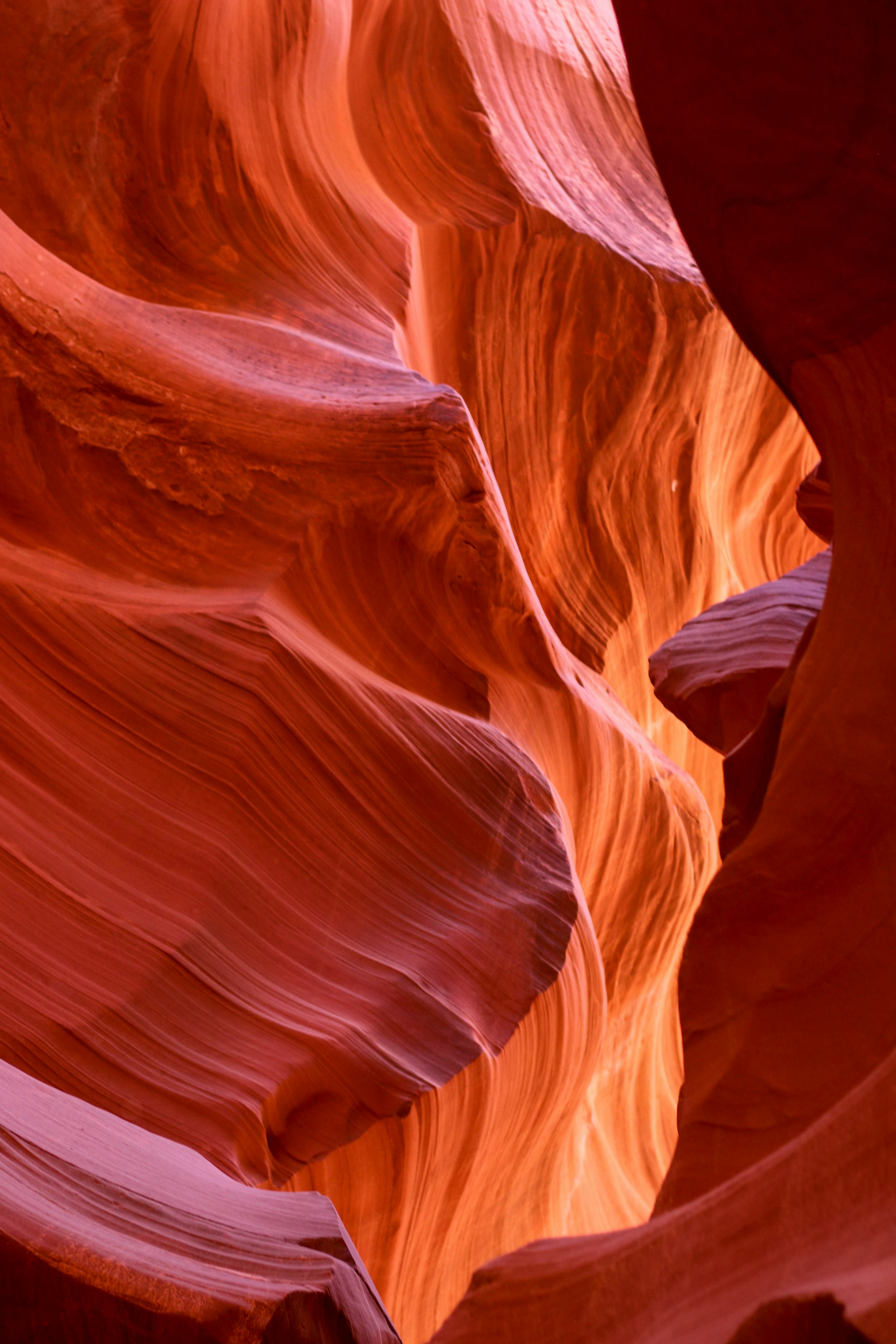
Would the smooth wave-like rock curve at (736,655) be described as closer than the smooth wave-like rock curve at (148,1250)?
No

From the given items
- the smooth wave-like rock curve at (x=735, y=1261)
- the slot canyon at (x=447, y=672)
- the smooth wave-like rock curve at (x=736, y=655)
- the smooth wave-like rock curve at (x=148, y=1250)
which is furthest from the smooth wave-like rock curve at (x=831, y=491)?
the smooth wave-like rock curve at (x=736, y=655)

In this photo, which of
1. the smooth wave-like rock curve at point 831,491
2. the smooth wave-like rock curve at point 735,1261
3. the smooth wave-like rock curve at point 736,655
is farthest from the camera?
the smooth wave-like rock curve at point 736,655

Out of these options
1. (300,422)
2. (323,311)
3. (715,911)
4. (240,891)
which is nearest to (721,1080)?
(715,911)

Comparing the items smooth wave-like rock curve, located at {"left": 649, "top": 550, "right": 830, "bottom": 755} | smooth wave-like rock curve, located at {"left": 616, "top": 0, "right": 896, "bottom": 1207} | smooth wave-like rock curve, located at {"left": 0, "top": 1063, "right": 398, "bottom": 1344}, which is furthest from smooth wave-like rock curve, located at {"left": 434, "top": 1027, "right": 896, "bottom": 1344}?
smooth wave-like rock curve, located at {"left": 649, "top": 550, "right": 830, "bottom": 755}

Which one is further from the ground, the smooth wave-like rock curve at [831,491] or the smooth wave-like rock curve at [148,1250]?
the smooth wave-like rock curve at [831,491]

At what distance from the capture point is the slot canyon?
4.93ft

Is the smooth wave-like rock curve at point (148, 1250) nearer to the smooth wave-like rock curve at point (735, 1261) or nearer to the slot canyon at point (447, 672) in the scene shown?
the slot canyon at point (447, 672)

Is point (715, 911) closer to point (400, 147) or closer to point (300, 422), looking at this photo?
point (300, 422)

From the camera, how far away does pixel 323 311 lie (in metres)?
4.32

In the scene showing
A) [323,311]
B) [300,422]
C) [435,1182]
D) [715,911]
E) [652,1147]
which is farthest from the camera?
[652,1147]

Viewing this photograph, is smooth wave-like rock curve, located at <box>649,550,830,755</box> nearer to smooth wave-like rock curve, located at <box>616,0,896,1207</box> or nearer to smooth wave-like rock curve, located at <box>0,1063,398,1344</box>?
smooth wave-like rock curve, located at <box>616,0,896,1207</box>

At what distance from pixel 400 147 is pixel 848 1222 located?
5057mm

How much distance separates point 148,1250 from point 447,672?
2.29 meters

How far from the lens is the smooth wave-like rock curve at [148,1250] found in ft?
5.01
